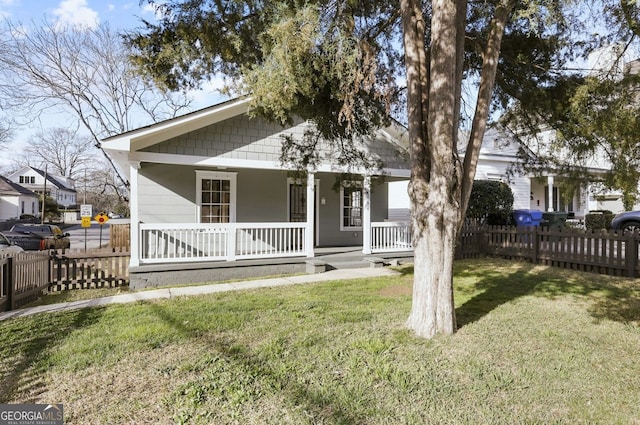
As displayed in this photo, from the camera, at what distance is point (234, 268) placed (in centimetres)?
933

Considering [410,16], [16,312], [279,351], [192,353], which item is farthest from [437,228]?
[16,312]

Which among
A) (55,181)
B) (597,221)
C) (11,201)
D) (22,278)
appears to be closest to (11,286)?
(22,278)

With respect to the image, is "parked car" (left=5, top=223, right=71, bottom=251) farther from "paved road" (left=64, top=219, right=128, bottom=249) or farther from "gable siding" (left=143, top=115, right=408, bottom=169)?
"gable siding" (left=143, top=115, right=408, bottom=169)

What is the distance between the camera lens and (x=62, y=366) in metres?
3.86

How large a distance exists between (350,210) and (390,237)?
7.47 ft

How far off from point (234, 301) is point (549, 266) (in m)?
8.45

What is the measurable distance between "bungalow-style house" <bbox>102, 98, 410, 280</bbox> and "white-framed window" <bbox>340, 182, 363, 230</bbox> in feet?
0.12

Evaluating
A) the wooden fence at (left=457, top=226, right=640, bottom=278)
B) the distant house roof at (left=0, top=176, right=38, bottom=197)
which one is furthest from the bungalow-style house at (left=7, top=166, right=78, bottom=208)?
the wooden fence at (left=457, top=226, right=640, bottom=278)

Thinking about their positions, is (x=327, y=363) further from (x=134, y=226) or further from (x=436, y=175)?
(x=134, y=226)

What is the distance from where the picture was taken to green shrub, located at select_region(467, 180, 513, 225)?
1353cm

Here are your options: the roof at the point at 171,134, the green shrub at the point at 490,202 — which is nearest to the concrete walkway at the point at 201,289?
the roof at the point at 171,134

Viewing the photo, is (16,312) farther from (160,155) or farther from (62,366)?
(160,155)

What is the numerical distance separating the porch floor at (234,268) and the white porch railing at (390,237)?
0.48 m

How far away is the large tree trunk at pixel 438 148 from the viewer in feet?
14.6
